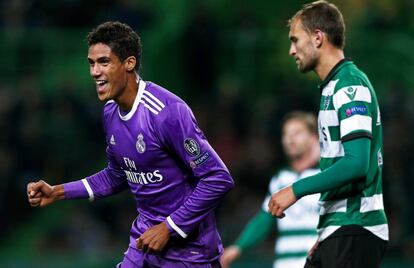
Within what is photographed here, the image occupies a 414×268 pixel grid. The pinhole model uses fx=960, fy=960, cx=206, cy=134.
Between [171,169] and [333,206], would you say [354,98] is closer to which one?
[333,206]

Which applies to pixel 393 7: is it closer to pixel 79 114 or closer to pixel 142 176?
pixel 79 114

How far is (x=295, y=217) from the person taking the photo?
7434 mm

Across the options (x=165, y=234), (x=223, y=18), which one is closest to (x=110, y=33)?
(x=165, y=234)

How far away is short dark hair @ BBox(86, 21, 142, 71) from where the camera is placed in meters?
5.37

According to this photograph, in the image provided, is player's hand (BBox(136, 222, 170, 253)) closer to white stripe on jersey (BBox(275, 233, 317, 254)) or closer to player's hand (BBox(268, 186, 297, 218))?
player's hand (BBox(268, 186, 297, 218))

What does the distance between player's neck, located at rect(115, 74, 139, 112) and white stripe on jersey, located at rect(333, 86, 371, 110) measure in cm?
117

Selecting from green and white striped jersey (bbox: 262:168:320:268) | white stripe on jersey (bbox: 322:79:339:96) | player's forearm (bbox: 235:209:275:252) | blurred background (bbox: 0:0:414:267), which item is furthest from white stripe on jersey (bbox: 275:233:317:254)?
blurred background (bbox: 0:0:414:267)

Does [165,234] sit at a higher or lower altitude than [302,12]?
lower

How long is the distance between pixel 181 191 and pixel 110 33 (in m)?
0.97

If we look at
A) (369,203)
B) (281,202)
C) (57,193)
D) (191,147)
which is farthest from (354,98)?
(57,193)

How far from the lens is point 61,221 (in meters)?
12.6

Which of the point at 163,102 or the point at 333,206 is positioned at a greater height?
the point at 163,102

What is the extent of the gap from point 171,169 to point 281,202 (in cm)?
87

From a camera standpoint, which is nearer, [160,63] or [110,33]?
[110,33]
